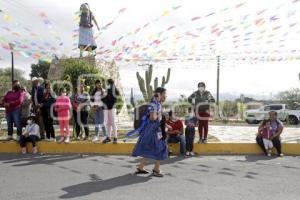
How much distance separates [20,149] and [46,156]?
105 centimetres

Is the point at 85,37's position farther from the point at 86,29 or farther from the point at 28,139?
the point at 28,139

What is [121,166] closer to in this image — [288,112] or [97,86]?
[97,86]

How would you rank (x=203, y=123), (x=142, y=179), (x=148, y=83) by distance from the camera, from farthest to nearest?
(x=148, y=83), (x=203, y=123), (x=142, y=179)

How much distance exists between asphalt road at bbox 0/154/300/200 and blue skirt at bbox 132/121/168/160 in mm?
392

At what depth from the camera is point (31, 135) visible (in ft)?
37.8

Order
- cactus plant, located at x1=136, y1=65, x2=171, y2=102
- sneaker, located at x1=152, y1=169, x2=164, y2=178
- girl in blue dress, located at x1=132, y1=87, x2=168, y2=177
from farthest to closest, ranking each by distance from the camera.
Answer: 1. cactus plant, located at x1=136, y1=65, x2=171, y2=102
2. girl in blue dress, located at x1=132, y1=87, x2=168, y2=177
3. sneaker, located at x1=152, y1=169, x2=164, y2=178

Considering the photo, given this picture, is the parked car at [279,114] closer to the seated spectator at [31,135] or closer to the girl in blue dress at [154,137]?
the seated spectator at [31,135]

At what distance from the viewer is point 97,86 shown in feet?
40.2

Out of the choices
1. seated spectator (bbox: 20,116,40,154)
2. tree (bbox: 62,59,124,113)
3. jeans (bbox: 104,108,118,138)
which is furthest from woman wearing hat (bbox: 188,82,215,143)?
tree (bbox: 62,59,124,113)

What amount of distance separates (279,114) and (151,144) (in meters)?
23.9

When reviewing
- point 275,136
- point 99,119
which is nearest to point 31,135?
point 99,119

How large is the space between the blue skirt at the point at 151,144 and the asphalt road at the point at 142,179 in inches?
15.4

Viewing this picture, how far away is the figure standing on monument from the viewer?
71.4 feet

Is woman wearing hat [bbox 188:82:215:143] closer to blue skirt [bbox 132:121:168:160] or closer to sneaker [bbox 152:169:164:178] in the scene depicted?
blue skirt [bbox 132:121:168:160]
